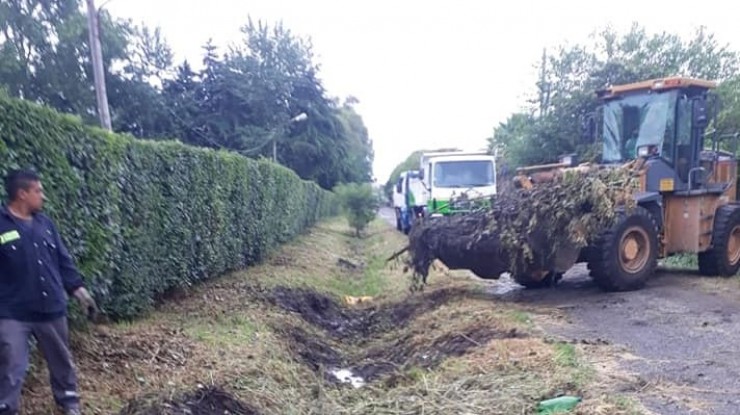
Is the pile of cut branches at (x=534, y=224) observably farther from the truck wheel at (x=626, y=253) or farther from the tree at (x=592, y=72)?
the tree at (x=592, y=72)

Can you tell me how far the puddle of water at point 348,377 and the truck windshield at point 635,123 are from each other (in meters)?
6.54

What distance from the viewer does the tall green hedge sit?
5.23 m

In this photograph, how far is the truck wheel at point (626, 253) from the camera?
8.80m

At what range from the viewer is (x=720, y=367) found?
5371 mm

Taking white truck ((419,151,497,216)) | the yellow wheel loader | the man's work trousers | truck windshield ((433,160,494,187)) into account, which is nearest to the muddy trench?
the man's work trousers

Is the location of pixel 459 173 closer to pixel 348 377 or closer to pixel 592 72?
pixel 592 72

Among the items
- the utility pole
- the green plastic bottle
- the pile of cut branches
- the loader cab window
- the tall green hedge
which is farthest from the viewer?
the utility pole

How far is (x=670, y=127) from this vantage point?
1012 centimetres

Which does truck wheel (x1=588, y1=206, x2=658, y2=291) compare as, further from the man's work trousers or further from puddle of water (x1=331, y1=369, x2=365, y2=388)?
the man's work trousers

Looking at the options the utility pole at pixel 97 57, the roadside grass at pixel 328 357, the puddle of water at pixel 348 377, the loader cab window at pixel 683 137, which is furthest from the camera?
the utility pole at pixel 97 57

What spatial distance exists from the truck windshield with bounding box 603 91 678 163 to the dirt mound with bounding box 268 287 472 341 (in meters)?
3.82

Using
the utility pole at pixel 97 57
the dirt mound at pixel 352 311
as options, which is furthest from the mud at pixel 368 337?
the utility pole at pixel 97 57

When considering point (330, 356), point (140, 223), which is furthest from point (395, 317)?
point (140, 223)

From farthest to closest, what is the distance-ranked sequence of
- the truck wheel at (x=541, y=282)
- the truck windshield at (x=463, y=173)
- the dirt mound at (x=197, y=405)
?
the truck windshield at (x=463, y=173) < the truck wheel at (x=541, y=282) < the dirt mound at (x=197, y=405)
